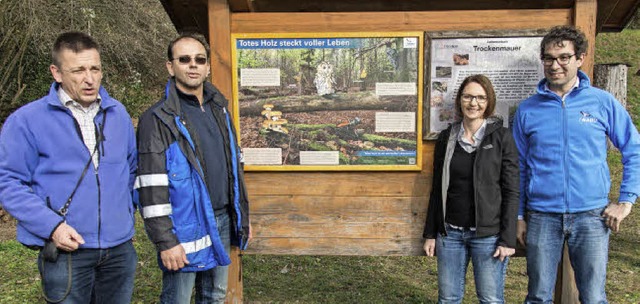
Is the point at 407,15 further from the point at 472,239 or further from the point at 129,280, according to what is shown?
the point at 129,280

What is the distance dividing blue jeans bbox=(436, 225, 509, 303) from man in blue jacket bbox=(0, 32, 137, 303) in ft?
6.39

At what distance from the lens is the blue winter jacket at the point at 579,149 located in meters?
3.22

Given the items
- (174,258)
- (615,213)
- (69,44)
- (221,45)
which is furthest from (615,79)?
(69,44)

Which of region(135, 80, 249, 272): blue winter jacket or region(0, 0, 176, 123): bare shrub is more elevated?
region(0, 0, 176, 123): bare shrub

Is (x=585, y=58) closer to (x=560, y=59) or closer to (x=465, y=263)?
(x=560, y=59)

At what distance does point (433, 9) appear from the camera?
4.29 meters

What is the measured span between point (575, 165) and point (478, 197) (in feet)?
2.09

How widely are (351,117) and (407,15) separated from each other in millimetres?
851

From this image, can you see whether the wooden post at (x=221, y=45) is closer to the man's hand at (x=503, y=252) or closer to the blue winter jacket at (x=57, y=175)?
the blue winter jacket at (x=57, y=175)

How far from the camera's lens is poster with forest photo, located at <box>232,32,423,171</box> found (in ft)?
12.6

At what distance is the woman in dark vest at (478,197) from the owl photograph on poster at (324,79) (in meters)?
0.98

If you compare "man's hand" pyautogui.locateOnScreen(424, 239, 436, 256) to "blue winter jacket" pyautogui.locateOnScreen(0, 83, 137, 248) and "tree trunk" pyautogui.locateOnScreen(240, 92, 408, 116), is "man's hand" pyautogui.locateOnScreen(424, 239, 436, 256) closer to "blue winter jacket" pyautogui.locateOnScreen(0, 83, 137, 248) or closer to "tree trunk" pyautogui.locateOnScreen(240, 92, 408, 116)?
"tree trunk" pyautogui.locateOnScreen(240, 92, 408, 116)

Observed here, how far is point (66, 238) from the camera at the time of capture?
258 centimetres

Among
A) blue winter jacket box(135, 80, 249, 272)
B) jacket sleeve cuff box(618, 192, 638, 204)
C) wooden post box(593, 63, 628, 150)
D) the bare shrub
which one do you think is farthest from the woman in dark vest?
wooden post box(593, 63, 628, 150)
